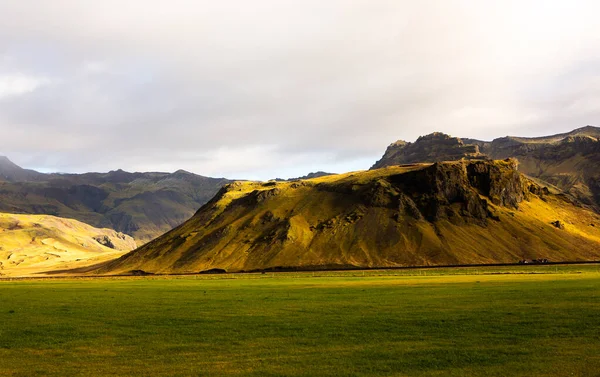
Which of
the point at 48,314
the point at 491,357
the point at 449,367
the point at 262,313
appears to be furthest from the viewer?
the point at 48,314

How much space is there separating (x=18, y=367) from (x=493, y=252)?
624 ft

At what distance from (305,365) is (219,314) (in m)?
19.3

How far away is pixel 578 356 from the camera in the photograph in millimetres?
22344

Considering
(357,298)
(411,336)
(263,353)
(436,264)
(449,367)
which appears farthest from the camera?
(436,264)

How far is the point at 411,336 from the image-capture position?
92.4 ft

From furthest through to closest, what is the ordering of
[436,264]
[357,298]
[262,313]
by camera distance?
[436,264] < [357,298] < [262,313]

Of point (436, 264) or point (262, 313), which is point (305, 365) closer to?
point (262, 313)

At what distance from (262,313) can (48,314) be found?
1962 cm

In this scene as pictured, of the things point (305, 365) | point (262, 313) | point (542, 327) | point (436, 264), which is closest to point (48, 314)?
point (262, 313)

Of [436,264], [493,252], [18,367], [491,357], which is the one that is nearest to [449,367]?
[491,357]

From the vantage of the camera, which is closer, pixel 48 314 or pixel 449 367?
pixel 449 367

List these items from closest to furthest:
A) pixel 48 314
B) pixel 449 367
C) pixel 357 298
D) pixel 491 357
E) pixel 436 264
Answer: pixel 449 367
pixel 491 357
pixel 48 314
pixel 357 298
pixel 436 264

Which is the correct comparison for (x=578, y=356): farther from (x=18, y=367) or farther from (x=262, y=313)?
(x=18, y=367)

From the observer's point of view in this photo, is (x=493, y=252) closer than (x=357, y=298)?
No
